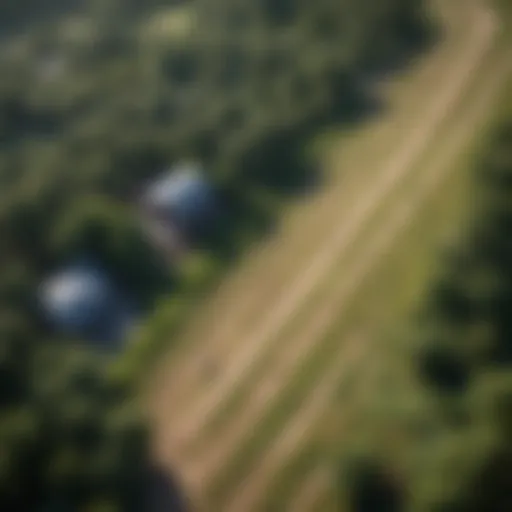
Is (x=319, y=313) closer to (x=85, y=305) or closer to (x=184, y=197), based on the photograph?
(x=184, y=197)

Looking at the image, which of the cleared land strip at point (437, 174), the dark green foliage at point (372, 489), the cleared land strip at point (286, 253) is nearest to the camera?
the dark green foliage at point (372, 489)

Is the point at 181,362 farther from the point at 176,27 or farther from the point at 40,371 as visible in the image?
the point at 176,27

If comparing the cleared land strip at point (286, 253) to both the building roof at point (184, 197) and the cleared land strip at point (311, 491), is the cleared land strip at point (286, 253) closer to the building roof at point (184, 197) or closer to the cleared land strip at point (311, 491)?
the building roof at point (184, 197)

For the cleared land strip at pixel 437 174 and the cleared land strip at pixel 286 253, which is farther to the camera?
the cleared land strip at pixel 286 253

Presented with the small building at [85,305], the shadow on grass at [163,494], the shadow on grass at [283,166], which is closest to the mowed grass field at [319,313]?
the shadow on grass at [163,494]

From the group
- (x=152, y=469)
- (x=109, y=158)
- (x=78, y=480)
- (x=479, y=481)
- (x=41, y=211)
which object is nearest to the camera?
(x=479, y=481)

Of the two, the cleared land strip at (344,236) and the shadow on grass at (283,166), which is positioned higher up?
the shadow on grass at (283,166)

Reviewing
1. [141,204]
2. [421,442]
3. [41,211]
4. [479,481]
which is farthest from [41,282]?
[479,481]
